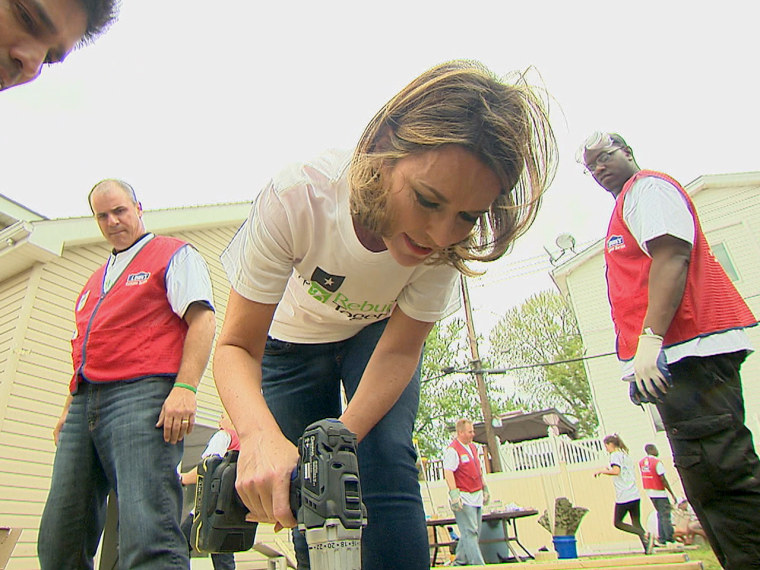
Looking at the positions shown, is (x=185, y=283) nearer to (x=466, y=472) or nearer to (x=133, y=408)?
(x=133, y=408)

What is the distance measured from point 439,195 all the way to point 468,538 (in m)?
7.34

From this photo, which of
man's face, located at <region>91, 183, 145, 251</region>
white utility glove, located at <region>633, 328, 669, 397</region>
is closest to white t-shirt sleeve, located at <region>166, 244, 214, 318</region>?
man's face, located at <region>91, 183, 145, 251</region>

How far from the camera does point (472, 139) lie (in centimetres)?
135

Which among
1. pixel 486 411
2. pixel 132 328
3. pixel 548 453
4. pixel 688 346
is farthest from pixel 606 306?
pixel 132 328

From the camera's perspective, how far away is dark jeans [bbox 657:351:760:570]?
5.38 ft

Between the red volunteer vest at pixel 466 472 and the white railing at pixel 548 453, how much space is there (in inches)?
250

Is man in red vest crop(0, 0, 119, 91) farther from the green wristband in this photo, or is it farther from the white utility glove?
the white utility glove

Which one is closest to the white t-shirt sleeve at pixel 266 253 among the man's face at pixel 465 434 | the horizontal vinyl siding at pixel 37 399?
the horizontal vinyl siding at pixel 37 399

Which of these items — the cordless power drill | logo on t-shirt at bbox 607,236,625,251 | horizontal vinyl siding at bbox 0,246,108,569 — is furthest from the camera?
horizontal vinyl siding at bbox 0,246,108,569

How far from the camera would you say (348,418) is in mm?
1563

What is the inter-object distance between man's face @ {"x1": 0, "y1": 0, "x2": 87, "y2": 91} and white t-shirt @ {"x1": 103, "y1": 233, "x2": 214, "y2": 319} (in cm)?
134

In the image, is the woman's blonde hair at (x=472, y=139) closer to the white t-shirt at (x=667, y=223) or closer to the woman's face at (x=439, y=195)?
the woman's face at (x=439, y=195)

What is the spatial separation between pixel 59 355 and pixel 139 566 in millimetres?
5321

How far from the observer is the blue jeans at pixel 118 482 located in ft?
5.88
